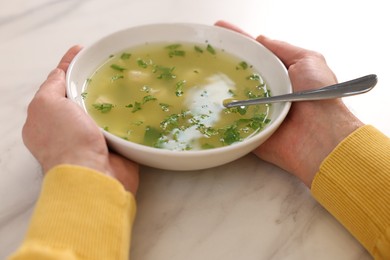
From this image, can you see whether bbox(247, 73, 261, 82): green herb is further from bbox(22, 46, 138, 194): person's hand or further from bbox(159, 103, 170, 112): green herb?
bbox(22, 46, 138, 194): person's hand

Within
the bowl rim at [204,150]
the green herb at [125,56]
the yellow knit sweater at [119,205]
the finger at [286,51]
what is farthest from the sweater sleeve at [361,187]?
the green herb at [125,56]


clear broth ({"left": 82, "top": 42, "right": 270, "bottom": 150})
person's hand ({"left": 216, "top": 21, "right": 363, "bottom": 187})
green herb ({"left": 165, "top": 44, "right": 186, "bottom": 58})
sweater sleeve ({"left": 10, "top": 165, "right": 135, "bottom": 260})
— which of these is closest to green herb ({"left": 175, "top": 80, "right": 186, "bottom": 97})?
clear broth ({"left": 82, "top": 42, "right": 270, "bottom": 150})

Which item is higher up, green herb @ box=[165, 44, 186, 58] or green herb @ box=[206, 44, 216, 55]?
green herb @ box=[206, 44, 216, 55]

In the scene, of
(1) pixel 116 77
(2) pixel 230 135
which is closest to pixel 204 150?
(2) pixel 230 135

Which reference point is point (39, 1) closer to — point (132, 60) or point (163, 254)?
point (132, 60)

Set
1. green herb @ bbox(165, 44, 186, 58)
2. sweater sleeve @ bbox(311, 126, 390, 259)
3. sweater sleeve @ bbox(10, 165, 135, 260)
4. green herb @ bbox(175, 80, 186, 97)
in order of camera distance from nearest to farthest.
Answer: sweater sleeve @ bbox(10, 165, 135, 260) → sweater sleeve @ bbox(311, 126, 390, 259) → green herb @ bbox(175, 80, 186, 97) → green herb @ bbox(165, 44, 186, 58)

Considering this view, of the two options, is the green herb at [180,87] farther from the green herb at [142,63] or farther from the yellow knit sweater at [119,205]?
the yellow knit sweater at [119,205]

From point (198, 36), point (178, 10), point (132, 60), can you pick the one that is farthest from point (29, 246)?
point (178, 10)

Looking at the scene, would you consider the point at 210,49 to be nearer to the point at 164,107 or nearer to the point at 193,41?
the point at 193,41
